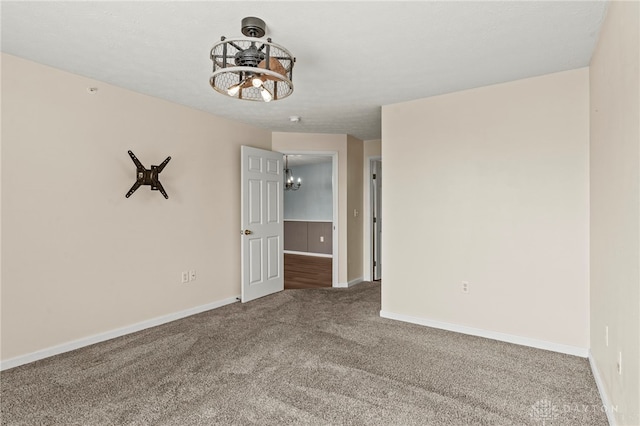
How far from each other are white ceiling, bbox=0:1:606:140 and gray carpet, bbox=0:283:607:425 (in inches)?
89.0

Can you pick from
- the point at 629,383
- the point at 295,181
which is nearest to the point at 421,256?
the point at 629,383

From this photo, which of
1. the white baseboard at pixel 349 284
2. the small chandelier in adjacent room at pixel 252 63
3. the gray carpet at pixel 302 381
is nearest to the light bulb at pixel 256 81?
the small chandelier in adjacent room at pixel 252 63

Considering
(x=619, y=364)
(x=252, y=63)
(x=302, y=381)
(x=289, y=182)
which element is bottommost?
(x=302, y=381)

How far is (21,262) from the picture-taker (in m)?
2.69

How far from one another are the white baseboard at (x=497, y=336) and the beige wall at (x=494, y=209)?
3 centimetres

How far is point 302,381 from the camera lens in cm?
242

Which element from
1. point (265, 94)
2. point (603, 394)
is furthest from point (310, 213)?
point (603, 394)

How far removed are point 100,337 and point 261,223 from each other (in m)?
2.20

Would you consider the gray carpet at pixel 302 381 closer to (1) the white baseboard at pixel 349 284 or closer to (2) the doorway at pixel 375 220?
(1) the white baseboard at pixel 349 284

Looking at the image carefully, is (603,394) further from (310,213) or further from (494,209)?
(310,213)

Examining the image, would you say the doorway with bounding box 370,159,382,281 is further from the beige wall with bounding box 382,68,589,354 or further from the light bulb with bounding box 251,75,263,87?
the light bulb with bounding box 251,75,263,87

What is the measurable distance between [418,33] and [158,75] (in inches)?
82.4

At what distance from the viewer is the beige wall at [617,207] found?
1.52 metres

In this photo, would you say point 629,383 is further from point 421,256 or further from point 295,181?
point 295,181
